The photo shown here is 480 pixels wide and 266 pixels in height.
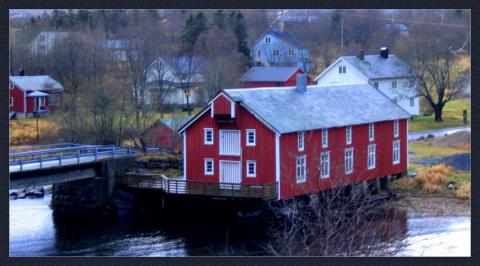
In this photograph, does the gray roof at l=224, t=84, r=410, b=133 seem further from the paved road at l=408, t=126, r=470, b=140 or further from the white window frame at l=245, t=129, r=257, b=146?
the paved road at l=408, t=126, r=470, b=140

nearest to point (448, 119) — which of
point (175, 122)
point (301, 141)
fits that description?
point (175, 122)

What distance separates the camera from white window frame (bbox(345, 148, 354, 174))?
102 feet

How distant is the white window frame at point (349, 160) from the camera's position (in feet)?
102

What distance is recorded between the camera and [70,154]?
32.8 meters

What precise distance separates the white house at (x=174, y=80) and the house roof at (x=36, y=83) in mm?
3129

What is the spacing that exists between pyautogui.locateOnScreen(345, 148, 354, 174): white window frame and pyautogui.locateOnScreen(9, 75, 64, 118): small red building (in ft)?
37.3

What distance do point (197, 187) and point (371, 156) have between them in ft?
18.5

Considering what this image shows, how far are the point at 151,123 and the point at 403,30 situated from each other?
9.41 meters

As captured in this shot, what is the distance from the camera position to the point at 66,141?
3581cm

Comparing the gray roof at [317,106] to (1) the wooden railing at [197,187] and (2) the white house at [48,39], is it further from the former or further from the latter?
(2) the white house at [48,39]

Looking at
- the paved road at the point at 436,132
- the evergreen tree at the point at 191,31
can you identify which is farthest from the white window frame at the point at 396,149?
the evergreen tree at the point at 191,31

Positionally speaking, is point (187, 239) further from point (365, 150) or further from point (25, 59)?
point (25, 59)

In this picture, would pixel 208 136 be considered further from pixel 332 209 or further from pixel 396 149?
pixel 332 209

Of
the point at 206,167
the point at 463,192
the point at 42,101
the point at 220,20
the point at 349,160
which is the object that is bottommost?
the point at 463,192
